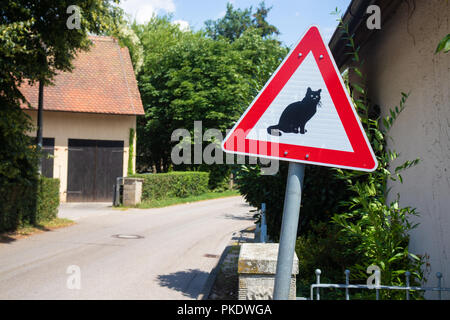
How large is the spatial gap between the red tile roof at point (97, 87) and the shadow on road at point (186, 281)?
15028 mm

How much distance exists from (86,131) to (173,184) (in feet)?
18.0

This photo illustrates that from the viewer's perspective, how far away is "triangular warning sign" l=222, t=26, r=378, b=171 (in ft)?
6.57

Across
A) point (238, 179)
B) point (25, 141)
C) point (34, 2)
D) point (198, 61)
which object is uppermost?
point (198, 61)

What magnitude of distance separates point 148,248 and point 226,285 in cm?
393

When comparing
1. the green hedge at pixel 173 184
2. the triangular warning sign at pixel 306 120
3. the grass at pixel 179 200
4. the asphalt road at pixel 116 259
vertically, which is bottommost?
the asphalt road at pixel 116 259

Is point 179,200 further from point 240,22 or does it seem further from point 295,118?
point 240,22

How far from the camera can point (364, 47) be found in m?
7.00

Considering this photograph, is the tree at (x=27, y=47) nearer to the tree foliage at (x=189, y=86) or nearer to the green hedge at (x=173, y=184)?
the green hedge at (x=173, y=184)

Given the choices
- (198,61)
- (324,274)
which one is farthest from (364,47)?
(198,61)

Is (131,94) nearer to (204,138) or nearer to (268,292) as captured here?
(204,138)

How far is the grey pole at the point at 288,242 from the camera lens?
1.83m

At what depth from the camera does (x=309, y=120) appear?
202 cm

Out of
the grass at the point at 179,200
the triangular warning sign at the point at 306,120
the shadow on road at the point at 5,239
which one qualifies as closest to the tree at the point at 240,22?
the grass at the point at 179,200

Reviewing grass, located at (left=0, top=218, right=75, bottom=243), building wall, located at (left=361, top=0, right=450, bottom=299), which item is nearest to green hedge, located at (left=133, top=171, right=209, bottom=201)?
grass, located at (left=0, top=218, right=75, bottom=243)
